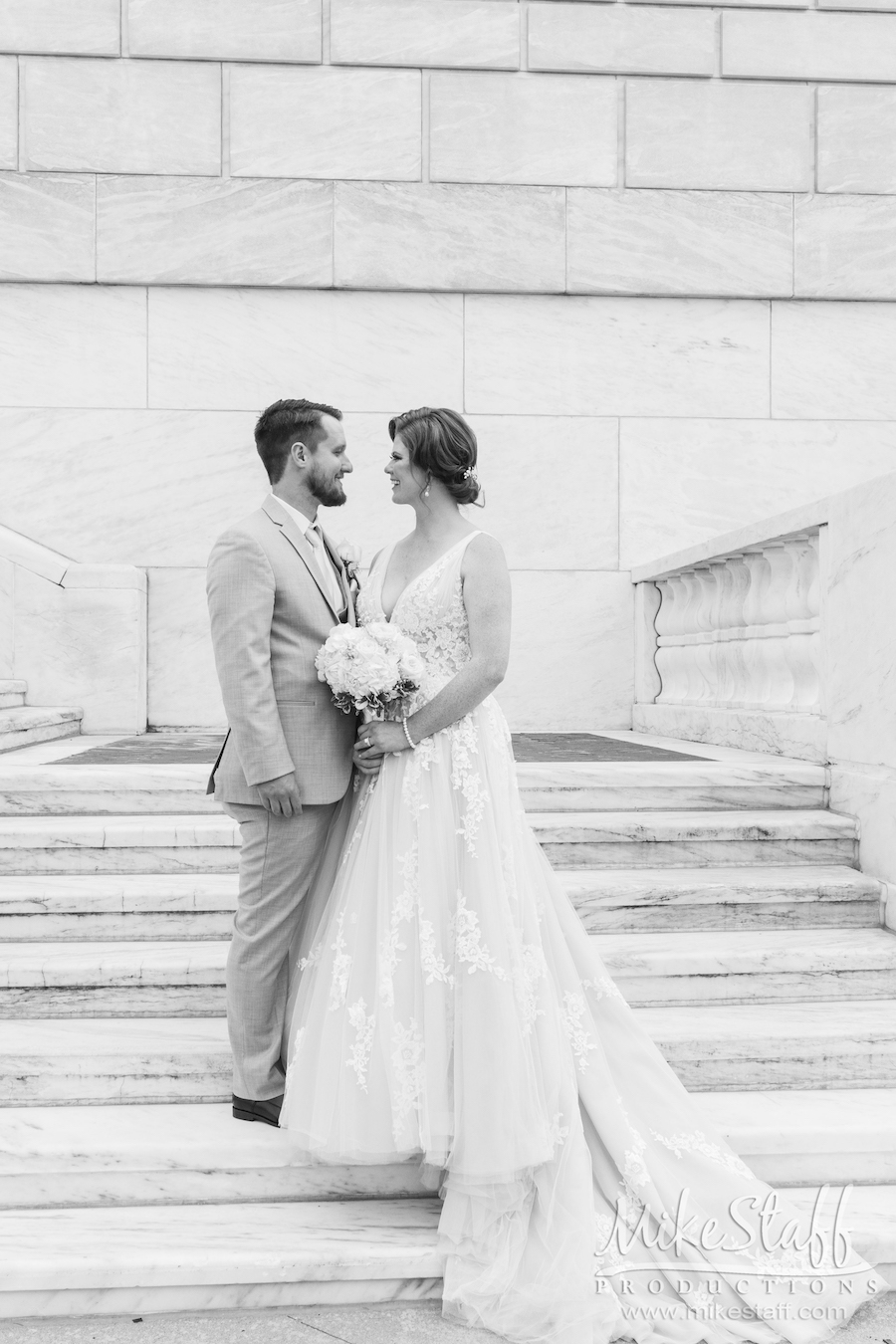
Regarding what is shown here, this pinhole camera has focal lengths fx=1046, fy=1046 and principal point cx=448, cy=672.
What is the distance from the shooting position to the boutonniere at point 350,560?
323 cm

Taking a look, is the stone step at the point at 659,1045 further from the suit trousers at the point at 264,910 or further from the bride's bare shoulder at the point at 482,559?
the bride's bare shoulder at the point at 482,559

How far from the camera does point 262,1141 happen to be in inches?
115

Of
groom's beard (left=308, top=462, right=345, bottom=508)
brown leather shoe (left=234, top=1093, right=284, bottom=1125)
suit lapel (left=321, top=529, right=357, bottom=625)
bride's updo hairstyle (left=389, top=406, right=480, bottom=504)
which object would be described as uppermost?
bride's updo hairstyle (left=389, top=406, right=480, bottom=504)

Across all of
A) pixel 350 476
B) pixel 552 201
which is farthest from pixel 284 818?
pixel 552 201

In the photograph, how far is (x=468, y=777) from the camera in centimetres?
288

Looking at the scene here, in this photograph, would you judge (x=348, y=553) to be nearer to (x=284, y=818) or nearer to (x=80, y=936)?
(x=284, y=818)

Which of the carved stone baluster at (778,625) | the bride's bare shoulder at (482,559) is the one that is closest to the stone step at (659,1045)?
the bride's bare shoulder at (482,559)

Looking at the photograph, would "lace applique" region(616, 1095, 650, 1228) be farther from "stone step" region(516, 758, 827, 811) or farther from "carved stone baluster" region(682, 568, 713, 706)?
"carved stone baluster" region(682, 568, 713, 706)

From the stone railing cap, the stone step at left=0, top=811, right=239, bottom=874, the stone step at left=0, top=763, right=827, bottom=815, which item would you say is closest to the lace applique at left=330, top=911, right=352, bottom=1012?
the stone step at left=0, top=811, right=239, bottom=874

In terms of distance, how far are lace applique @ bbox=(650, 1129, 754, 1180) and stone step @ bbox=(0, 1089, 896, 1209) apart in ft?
0.37

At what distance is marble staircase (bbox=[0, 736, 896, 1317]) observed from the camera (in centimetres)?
265

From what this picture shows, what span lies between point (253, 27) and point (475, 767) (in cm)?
724

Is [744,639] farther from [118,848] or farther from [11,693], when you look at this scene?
[11,693]

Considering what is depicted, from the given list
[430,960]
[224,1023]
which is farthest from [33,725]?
[430,960]
